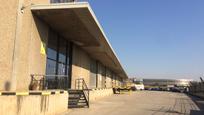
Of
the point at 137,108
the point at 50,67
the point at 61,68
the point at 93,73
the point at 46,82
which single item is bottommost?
the point at 137,108

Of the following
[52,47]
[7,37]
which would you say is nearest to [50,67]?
[52,47]

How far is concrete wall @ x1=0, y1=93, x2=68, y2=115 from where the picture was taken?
9578 mm

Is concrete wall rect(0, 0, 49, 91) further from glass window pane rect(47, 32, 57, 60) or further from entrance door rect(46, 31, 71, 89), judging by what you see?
glass window pane rect(47, 32, 57, 60)

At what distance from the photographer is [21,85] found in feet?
46.5

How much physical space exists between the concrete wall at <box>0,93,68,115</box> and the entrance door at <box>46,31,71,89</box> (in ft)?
11.0

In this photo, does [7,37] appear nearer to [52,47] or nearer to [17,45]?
[17,45]

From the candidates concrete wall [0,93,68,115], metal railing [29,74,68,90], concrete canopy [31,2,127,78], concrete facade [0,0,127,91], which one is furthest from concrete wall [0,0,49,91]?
concrete wall [0,93,68,115]

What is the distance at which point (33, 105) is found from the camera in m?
11.5

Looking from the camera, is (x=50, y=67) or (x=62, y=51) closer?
(x=50, y=67)

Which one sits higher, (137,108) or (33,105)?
(33,105)

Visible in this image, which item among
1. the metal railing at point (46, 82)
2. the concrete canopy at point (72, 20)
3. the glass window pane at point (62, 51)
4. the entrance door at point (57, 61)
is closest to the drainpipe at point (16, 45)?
the concrete canopy at point (72, 20)

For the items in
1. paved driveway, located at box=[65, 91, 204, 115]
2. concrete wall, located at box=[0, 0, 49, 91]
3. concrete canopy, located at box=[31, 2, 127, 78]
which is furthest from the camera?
paved driveway, located at box=[65, 91, 204, 115]

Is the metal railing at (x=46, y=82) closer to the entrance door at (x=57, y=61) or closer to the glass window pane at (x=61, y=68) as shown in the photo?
the entrance door at (x=57, y=61)

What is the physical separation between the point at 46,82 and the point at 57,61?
3054mm
